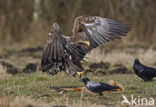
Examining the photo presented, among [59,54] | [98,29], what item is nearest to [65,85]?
[59,54]

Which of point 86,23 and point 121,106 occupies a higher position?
point 86,23

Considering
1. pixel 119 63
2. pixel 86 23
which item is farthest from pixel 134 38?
pixel 86 23

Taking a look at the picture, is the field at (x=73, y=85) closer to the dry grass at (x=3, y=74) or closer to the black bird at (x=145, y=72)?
the dry grass at (x=3, y=74)

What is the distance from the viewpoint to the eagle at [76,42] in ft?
31.2

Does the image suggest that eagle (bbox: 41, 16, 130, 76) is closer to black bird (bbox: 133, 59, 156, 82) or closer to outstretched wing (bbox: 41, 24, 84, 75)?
outstretched wing (bbox: 41, 24, 84, 75)

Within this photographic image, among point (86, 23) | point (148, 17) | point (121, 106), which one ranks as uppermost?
point (148, 17)

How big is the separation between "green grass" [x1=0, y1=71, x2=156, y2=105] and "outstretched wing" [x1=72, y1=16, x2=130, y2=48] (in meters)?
0.94

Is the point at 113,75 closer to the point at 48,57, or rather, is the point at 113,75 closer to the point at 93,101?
the point at 48,57

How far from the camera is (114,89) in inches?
342

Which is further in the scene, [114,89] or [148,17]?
[148,17]

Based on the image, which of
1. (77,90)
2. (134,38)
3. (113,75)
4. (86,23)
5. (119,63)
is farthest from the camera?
(134,38)

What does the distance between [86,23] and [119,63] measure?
4146mm

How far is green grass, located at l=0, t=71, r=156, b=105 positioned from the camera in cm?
838

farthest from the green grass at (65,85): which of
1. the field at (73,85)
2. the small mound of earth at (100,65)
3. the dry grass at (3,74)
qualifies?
the small mound of earth at (100,65)
